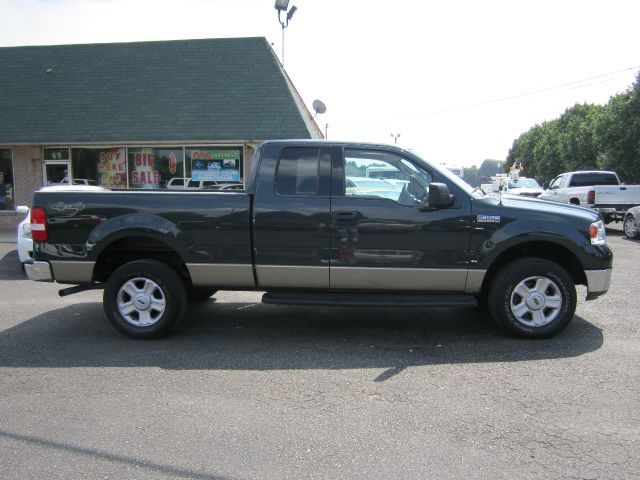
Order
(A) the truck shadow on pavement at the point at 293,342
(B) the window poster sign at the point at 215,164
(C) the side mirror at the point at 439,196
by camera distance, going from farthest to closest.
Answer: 1. (B) the window poster sign at the point at 215,164
2. (C) the side mirror at the point at 439,196
3. (A) the truck shadow on pavement at the point at 293,342

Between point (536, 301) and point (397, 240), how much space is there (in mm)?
1525

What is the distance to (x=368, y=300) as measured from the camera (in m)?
5.25

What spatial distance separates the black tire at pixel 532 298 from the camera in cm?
523

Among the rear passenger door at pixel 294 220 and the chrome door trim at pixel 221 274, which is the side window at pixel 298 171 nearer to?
the rear passenger door at pixel 294 220

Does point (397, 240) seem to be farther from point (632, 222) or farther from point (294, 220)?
point (632, 222)

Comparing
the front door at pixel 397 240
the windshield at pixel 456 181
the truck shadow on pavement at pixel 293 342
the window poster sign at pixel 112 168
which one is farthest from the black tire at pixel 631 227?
the window poster sign at pixel 112 168

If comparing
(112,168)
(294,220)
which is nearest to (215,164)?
(112,168)

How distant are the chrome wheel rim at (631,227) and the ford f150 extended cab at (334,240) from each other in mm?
10787

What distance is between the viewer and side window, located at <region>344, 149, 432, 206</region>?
17.5 ft

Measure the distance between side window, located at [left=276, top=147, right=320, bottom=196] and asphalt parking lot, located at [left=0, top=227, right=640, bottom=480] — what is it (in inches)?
61.1

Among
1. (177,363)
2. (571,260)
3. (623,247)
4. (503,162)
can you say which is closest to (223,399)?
(177,363)

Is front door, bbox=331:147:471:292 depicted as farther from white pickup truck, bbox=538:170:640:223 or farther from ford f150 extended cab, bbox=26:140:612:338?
white pickup truck, bbox=538:170:640:223

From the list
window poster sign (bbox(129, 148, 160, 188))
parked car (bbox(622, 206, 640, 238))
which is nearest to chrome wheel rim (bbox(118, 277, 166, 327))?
window poster sign (bbox(129, 148, 160, 188))

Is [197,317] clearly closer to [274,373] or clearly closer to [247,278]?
[247,278]
